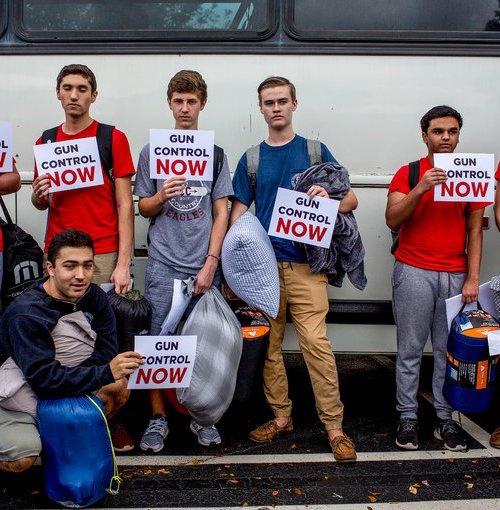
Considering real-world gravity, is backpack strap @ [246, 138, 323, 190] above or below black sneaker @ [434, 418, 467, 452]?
above

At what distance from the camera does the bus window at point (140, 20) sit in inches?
155

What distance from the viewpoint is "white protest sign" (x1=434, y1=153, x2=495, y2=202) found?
3.57 meters

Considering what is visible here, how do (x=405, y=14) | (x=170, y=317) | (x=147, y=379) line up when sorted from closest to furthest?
(x=147, y=379) < (x=170, y=317) < (x=405, y=14)

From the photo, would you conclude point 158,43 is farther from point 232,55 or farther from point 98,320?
point 98,320

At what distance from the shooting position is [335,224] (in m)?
3.60

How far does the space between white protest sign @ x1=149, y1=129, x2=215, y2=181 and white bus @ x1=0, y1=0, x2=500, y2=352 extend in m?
0.53

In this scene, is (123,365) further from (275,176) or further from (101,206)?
(275,176)

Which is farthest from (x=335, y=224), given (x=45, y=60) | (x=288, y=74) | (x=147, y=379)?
(x=45, y=60)

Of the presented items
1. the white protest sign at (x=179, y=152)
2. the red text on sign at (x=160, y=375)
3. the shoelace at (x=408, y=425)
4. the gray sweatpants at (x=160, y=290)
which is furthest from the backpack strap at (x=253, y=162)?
the shoelace at (x=408, y=425)

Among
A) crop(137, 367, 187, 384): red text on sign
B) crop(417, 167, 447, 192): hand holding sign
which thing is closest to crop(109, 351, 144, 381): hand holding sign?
crop(137, 367, 187, 384): red text on sign

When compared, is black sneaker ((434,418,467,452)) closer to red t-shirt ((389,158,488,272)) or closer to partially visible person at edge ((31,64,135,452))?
red t-shirt ((389,158,488,272))

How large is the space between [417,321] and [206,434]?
1.35 meters

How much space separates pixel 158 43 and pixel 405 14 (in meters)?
1.45

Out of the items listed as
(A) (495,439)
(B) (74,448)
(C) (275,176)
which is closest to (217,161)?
(C) (275,176)
